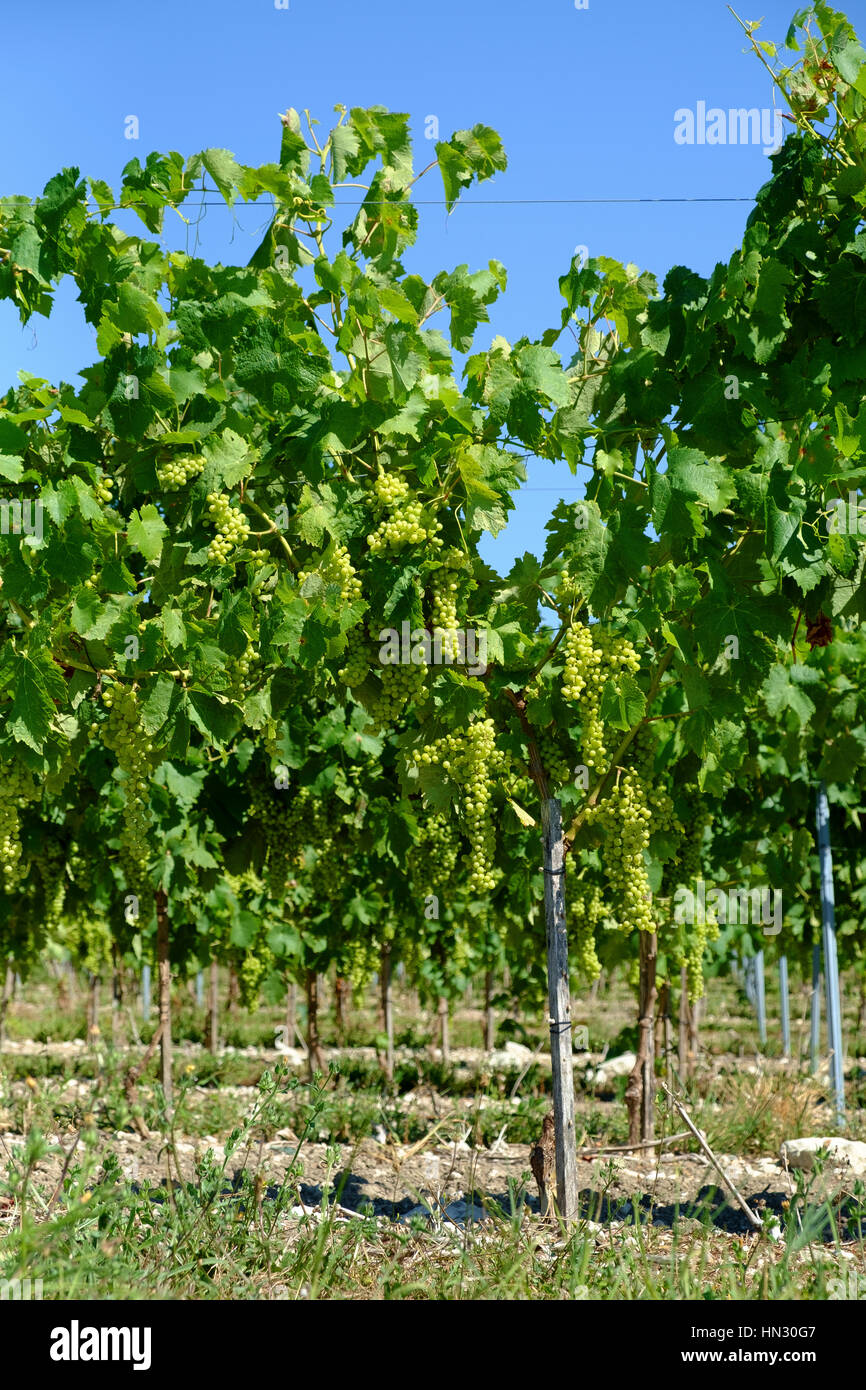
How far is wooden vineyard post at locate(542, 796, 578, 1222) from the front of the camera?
3.56 meters

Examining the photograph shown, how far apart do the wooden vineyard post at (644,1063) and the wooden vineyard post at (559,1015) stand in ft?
7.17

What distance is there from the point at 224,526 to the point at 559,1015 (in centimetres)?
185

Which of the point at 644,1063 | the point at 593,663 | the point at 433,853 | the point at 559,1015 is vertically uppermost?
the point at 593,663

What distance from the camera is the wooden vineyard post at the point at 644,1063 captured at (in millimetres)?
5727

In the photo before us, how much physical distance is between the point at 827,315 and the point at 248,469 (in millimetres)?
1771

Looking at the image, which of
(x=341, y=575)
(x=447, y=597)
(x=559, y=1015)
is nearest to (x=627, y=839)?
(x=559, y=1015)

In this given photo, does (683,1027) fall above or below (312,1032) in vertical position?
below

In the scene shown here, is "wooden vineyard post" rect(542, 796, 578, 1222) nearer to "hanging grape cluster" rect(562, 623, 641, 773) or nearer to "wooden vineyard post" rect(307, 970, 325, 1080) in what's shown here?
"hanging grape cluster" rect(562, 623, 641, 773)

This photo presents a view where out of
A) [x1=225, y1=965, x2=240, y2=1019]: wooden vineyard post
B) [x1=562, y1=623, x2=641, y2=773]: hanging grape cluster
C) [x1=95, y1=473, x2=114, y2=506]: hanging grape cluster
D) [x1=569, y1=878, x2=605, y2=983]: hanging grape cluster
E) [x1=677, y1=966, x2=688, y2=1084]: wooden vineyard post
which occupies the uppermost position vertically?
[x1=95, y1=473, x2=114, y2=506]: hanging grape cluster

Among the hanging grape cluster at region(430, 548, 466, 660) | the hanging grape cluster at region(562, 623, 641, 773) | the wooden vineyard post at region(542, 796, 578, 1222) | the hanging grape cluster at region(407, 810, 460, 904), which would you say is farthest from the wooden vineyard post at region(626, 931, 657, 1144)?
the hanging grape cluster at region(430, 548, 466, 660)

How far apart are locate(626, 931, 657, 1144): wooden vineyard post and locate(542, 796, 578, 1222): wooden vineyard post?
2.18m

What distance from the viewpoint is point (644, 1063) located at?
230 inches

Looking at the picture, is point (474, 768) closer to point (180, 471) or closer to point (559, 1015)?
point (559, 1015)

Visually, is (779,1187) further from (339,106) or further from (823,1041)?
(823,1041)
